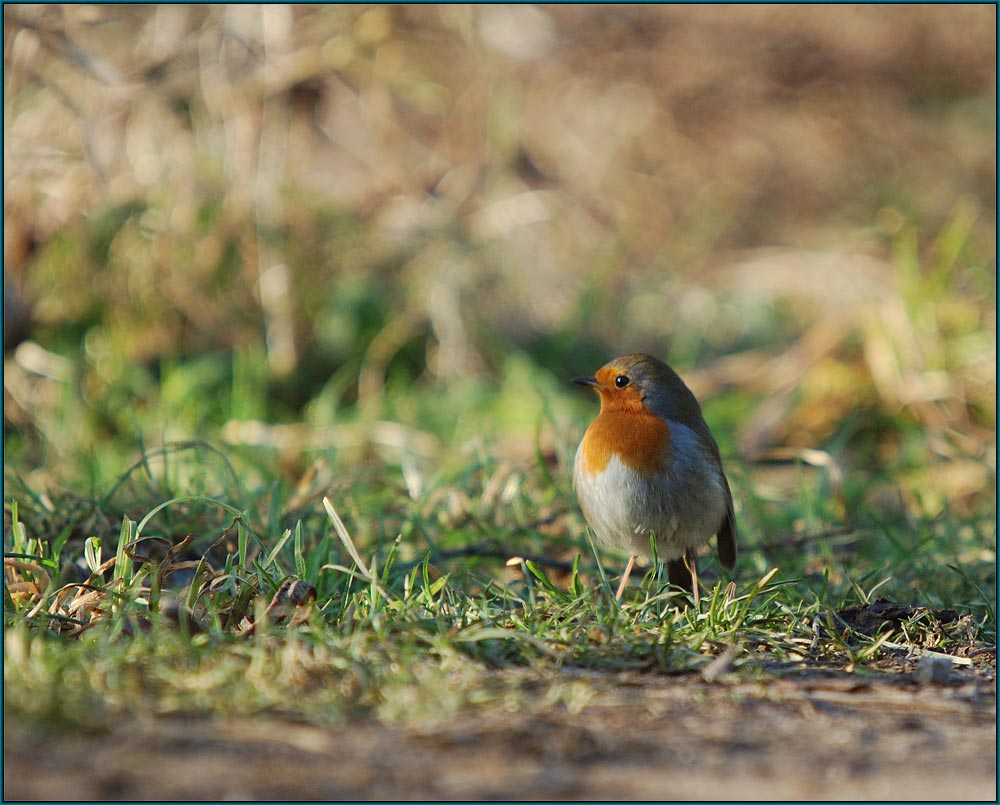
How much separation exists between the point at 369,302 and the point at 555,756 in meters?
4.82

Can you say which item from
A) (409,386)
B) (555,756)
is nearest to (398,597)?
(555,756)

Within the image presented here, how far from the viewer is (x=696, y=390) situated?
6.35 meters

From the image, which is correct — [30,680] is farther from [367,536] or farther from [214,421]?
[214,421]

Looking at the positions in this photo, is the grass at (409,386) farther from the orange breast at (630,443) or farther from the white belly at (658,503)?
the orange breast at (630,443)

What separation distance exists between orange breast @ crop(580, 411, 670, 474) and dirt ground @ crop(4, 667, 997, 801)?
112 centimetres

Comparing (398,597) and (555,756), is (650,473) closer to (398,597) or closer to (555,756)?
(398,597)

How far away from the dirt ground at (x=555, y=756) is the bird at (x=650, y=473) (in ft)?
3.43

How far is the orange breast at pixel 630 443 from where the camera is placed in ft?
11.3

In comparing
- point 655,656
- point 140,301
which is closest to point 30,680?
point 655,656

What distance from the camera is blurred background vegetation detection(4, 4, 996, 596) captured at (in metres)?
5.29

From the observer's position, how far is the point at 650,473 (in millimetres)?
3424

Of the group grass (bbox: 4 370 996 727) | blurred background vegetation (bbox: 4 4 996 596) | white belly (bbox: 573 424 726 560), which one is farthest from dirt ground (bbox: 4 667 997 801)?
blurred background vegetation (bbox: 4 4 996 596)

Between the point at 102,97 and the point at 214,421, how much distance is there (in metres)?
1.82

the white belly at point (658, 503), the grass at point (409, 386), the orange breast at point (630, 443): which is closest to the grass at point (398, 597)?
the grass at point (409, 386)
